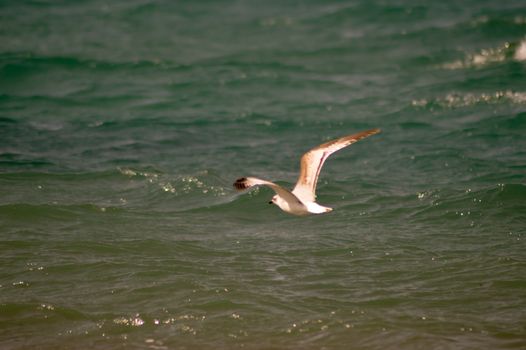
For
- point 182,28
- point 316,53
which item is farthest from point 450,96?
point 182,28

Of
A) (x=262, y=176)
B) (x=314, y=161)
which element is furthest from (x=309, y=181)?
(x=262, y=176)

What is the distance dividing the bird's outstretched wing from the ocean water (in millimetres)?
909

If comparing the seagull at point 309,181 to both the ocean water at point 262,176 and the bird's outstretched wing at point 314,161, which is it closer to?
the bird's outstretched wing at point 314,161

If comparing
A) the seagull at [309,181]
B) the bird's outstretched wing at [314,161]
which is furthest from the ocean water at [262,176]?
Result: the bird's outstretched wing at [314,161]

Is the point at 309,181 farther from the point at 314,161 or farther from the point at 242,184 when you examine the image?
the point at 242,184

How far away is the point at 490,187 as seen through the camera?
1224cm

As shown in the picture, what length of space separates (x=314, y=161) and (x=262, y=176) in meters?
4.19

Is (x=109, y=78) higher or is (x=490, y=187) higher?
(x=109, y=78)

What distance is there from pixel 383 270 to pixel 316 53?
12.6 metres

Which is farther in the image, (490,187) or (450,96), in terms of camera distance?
(450,96)

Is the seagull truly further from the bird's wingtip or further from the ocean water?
the ocean water

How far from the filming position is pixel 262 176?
1340 centimetres

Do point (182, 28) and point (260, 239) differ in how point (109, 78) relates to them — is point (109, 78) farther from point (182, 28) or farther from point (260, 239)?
point (260, 239)

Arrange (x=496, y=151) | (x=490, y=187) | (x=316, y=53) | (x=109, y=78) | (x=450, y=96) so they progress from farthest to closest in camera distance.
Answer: (x=316, y=53) < (x=109, y=78) < (x=450, y=96) < (x=496, y=151) < (x=490, y=187)
